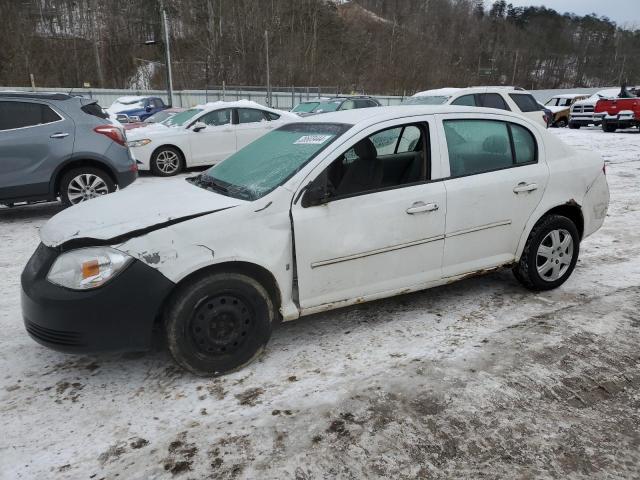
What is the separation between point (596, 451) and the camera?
2.29 meters

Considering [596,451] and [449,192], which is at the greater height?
[449,192]

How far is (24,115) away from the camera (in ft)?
21.2

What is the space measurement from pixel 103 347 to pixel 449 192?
2.46m

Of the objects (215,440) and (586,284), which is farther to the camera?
(586,284)

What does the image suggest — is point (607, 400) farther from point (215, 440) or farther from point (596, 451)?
point (215, 440)

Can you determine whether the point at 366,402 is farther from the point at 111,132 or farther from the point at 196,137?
the point at 196,137

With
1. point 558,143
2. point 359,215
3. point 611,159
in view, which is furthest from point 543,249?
point 611,159

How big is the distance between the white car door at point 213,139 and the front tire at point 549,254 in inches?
313

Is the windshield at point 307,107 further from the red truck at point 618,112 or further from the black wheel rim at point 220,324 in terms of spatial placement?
the black wheel rim at point 220,324

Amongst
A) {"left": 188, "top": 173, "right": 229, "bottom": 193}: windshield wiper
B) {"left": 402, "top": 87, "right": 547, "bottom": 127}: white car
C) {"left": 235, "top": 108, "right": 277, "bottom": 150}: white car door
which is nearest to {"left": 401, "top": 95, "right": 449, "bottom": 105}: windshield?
{"left": 402, "top": 87, "right": 547, "bottom": 127}: white car

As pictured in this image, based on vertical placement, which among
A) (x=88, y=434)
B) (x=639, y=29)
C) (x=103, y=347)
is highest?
(x=639, y=29)

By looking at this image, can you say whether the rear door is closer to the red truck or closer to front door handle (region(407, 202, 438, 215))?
front door handle (region(407, 202, 438, 215))

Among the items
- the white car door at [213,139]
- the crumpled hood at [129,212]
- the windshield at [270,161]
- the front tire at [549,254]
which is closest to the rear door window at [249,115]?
the white car door at [213,139]

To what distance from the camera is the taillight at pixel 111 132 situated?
6.84 metres
